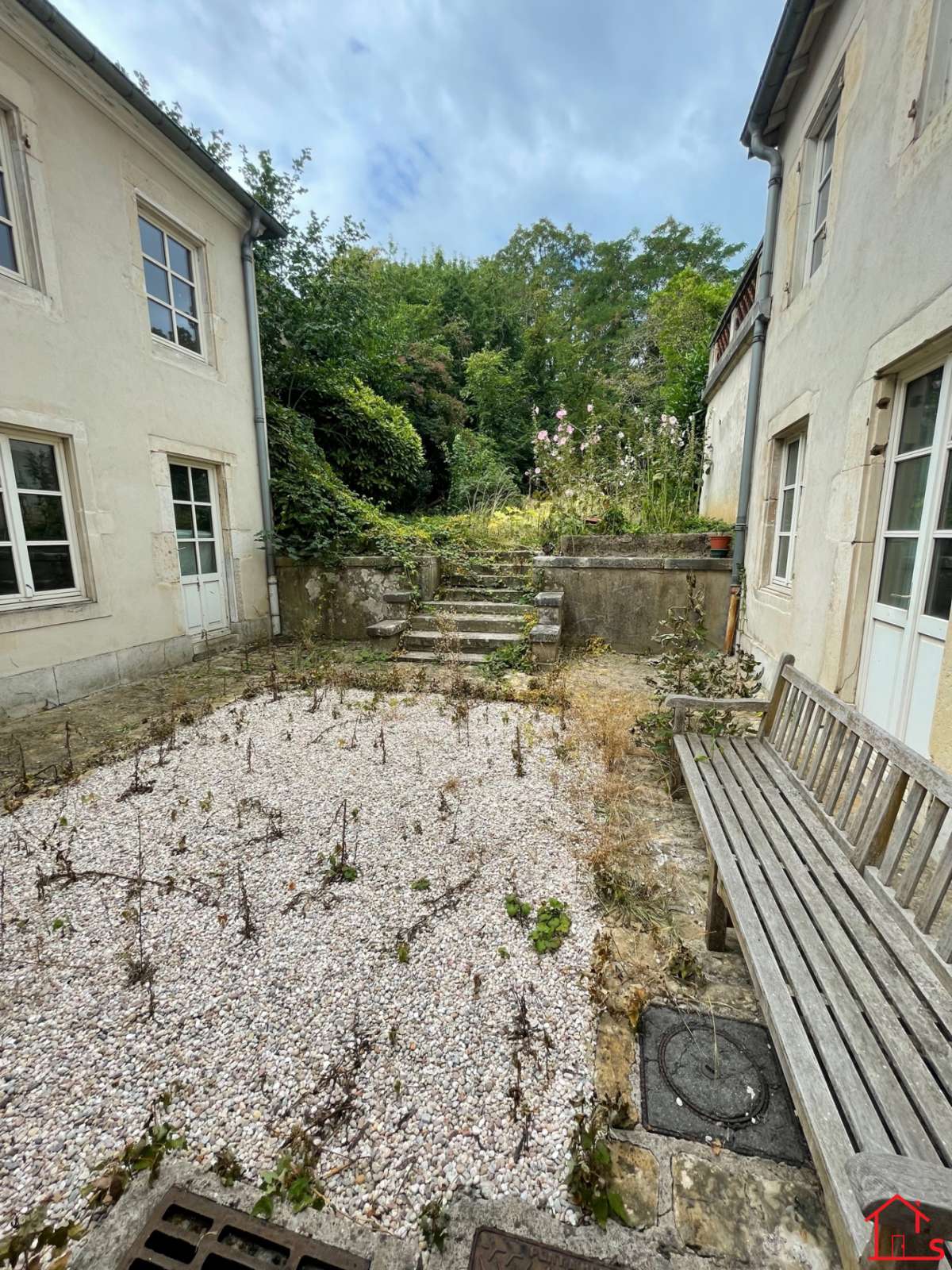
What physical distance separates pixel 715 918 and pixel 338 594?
20.0 feet

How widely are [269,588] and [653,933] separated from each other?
6.51m

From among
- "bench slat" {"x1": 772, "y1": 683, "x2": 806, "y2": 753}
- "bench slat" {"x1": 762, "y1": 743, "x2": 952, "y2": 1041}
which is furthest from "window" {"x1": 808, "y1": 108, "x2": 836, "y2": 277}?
"bench slat" {"x1": 762, "y1": 743, "x2": 952, "y2": 1041}

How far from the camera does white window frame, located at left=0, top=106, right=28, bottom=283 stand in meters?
4.29

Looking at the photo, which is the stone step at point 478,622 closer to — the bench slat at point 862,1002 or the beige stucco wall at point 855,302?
the beige stucco wall at point 855,302

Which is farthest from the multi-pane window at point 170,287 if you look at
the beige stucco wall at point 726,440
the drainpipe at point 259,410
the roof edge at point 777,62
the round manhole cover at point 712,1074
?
the round manhole cover at point 712,1074

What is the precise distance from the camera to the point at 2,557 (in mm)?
4430

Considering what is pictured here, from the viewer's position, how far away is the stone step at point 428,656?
5.92 m

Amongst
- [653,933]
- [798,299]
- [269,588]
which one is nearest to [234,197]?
[269,588]

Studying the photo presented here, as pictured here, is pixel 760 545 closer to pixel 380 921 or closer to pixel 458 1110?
pixel 380 921

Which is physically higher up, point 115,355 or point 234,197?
point 234,197

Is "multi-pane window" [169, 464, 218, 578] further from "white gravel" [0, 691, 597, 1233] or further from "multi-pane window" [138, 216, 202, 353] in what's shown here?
"white gravel" [0, 691, 597, 1233]

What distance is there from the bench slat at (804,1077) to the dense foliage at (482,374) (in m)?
6.03

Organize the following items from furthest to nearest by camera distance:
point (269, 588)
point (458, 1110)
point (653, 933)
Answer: point (269, 588) < point (653, 933) < point (458, 1110)

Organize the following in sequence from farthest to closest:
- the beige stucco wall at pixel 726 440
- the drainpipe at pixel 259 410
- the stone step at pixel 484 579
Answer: the stone step at pixel 484 579
the drainpipe at pixel 259 410
the beige stucco wall at pixel 726 440
